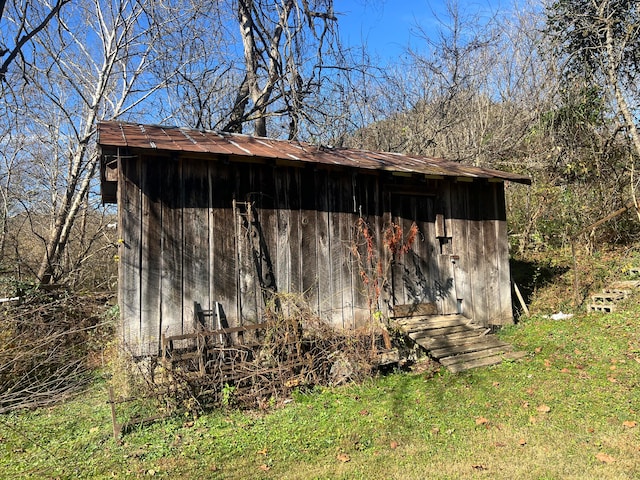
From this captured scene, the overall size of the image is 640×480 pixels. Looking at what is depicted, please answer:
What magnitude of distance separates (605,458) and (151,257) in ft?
17.8

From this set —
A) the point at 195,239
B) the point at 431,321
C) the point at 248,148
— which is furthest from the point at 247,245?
the point at 431,321

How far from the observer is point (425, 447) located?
4.17m

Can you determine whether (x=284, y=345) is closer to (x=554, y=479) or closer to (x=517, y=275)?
(x=554, y=479)

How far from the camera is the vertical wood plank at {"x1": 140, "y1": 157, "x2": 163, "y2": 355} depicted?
5.61 m

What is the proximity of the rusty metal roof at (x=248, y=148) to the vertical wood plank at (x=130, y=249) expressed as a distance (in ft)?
1.50

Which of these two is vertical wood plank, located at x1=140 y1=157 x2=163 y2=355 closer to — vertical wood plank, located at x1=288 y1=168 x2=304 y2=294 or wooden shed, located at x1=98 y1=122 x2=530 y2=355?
wooden shed, located at x1=98 y1=122 x2=530 y2=355

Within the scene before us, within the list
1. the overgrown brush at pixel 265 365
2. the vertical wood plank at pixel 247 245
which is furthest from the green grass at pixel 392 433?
the vertical wood plank at pixel 247 245

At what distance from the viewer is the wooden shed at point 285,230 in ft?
18.8

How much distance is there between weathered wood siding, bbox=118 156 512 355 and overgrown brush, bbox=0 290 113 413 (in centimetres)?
102

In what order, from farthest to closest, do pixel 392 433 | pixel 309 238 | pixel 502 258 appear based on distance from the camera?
1. pixel 502 258
2. pixel 309 238
3. pixel 392 433

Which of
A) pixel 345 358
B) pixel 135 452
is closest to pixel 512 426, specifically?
pixel 345 358

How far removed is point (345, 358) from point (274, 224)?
87.7 inches

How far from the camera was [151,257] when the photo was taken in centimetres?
573

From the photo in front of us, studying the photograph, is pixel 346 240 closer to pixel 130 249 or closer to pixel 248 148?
pixel 248 148
